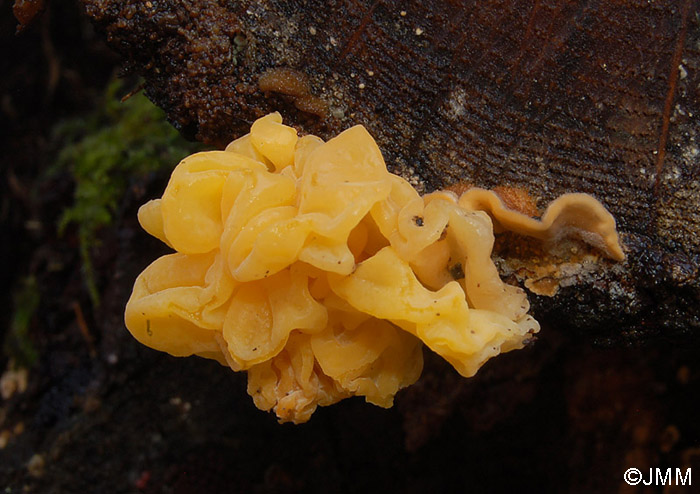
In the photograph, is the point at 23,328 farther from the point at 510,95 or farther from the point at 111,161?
the point at 510,95

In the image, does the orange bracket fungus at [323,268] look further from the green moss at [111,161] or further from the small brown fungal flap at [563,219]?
the green moss at [111,161]

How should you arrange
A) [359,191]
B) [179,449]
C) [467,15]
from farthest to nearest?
1. [179,449]
2. [467,15]
3. [359,191]

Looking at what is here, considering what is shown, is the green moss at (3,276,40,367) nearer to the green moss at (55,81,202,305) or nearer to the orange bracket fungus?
the green moss at (55,81,202,305)

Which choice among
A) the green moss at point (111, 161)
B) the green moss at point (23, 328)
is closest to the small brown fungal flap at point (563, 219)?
the green moss at point (111, 161)

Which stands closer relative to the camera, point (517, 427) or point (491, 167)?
point (491, 167)

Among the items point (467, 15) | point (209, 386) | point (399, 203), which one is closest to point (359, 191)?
point (399, 203)

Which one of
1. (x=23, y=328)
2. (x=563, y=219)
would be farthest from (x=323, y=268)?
(x=23, y=328)

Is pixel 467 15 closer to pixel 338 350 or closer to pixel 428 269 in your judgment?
pixel 428 269
